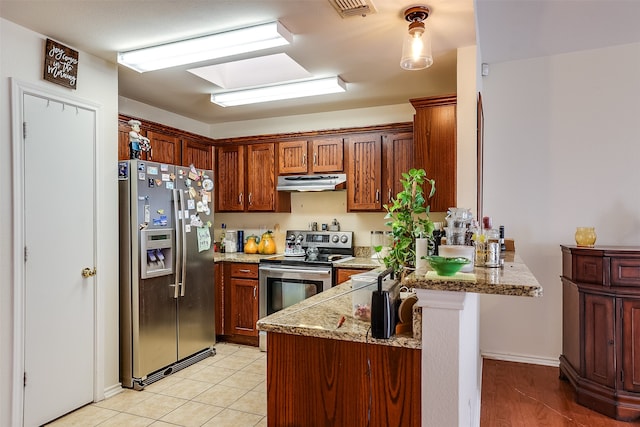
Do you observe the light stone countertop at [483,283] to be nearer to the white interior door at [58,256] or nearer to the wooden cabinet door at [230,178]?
the white interior door at [58,256]

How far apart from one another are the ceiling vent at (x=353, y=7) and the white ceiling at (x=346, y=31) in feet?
0.21

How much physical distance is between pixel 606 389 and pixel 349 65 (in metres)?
3.01

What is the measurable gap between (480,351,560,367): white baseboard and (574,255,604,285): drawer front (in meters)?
1.06

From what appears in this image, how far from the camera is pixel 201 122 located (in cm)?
505

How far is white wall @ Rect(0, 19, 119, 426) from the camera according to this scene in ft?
7.88

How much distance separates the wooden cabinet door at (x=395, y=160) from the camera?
394 centimetres

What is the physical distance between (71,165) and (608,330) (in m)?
3.98

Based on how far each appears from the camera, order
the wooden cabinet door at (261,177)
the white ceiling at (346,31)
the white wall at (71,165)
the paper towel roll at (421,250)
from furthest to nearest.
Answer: the wooden cabinet door at (261,177) < the white wall at (71,165) < the white ceiling at (346,31) < the paper towel roll at (421,250)

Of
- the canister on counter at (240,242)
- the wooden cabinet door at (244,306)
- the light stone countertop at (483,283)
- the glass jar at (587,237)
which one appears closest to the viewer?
the light stone countertop at (483,283)

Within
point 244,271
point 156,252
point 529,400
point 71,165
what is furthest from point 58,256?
point 529,400

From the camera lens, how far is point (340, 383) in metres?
1.65

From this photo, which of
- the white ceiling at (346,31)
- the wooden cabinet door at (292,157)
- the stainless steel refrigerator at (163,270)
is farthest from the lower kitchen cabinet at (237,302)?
the white ceiling at (346,31)

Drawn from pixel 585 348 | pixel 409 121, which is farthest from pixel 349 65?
pixel 585 348

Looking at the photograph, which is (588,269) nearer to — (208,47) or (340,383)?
(340,383)
